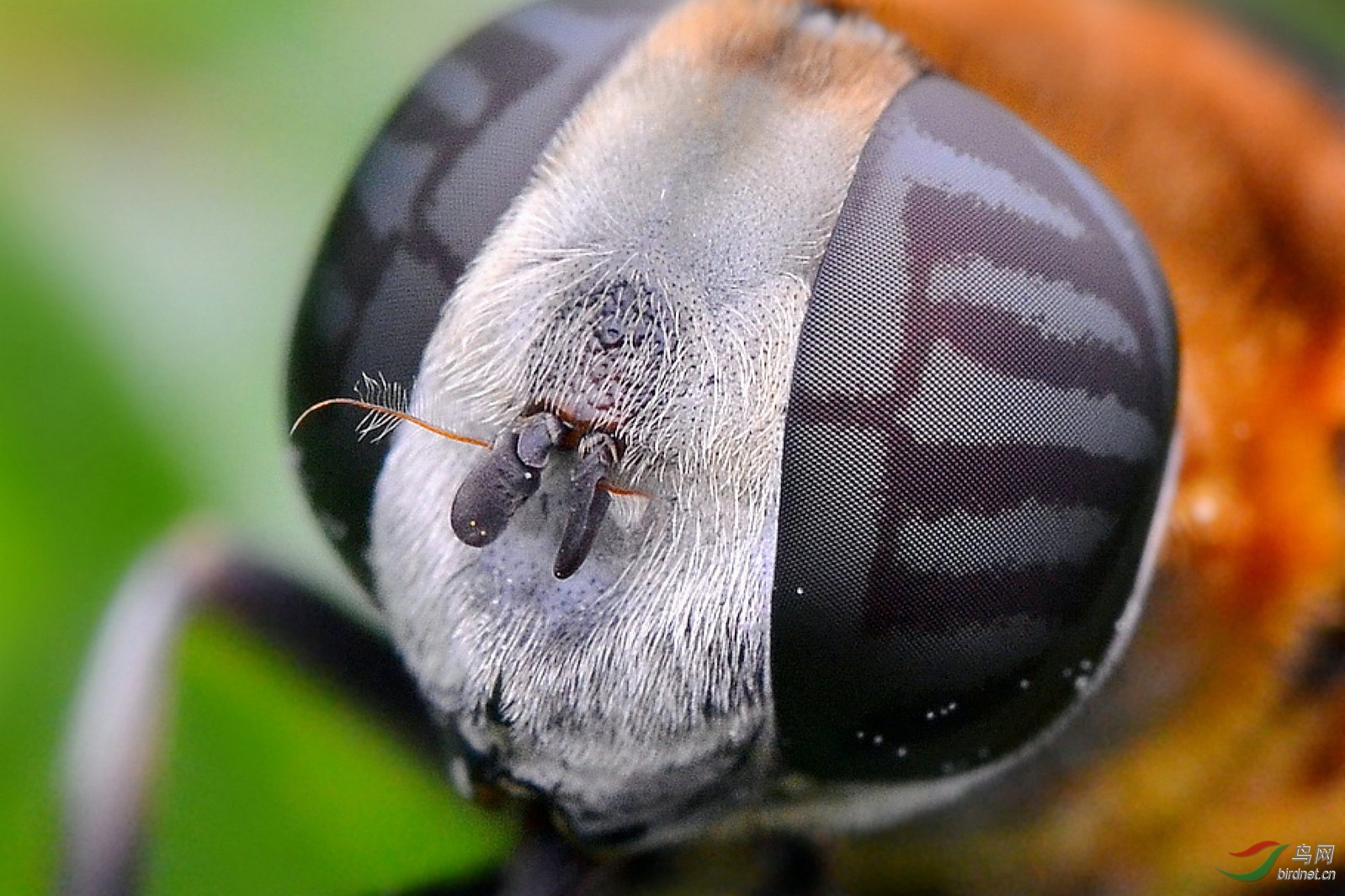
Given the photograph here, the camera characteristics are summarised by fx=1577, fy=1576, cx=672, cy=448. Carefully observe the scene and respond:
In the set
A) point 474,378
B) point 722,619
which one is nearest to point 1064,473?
point 722,619

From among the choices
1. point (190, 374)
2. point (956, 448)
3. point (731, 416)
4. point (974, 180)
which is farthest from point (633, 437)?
point (190, 374)

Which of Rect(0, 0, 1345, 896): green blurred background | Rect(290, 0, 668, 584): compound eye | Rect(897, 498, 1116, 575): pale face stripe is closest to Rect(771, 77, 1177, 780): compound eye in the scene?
Rect(897, 498, 1116, 575): pale face stripe

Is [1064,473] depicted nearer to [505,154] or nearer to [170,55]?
[505,154]

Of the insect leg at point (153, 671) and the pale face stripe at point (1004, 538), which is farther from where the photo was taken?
the insect leg at point (153, 671)

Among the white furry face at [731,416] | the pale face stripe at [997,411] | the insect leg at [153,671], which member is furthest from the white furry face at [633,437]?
the insect leg at [153,671]

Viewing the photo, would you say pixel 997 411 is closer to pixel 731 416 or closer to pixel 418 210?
pixel 731 416
